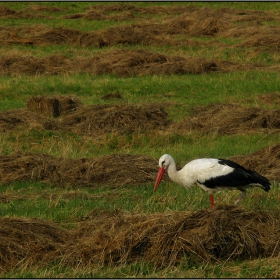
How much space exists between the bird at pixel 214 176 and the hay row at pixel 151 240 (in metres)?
1.22

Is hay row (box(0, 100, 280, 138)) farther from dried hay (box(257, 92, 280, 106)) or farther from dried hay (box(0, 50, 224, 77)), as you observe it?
dried hay (box(0, 50, 224, 77))

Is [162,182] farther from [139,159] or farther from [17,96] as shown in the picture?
[17,96]

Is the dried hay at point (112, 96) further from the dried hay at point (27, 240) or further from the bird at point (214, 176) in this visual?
the dried hay at point (27, 240)

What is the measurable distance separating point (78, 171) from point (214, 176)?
2324mm

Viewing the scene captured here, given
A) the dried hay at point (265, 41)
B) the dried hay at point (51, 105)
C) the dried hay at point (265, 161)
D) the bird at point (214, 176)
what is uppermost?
the bird at point (214, 176)

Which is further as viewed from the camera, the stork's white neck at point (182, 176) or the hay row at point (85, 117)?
the hay row at point (85, 117)

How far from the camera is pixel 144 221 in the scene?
8.41m

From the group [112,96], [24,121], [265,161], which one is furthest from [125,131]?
[265,161]

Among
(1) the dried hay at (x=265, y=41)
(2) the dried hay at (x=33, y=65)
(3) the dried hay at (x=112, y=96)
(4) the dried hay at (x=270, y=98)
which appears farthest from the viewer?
(1) the dried hay at (x=265, y=41)

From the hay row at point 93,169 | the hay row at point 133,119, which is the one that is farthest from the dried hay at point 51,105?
the hay row at point 93,169

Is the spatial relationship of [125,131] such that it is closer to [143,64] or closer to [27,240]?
[143,64]

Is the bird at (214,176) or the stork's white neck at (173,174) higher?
the bird at (214,176)

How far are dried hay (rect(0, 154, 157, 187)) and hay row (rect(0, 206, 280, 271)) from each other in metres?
2.83

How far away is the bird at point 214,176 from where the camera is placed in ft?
32.3
